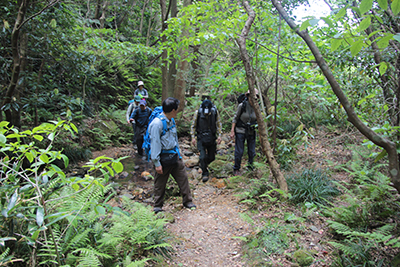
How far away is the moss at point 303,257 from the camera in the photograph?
120 inches

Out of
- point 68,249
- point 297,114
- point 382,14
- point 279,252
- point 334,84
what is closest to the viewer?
point 334,84

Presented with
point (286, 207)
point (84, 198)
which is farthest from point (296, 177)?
point (84, 198)

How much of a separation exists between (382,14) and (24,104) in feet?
28.5

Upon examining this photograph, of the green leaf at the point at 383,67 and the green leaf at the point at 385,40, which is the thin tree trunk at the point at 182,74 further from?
the green leaf at the point at 385,40

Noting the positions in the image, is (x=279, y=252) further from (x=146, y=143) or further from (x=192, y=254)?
(x=146, y=143)

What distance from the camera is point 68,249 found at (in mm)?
2836

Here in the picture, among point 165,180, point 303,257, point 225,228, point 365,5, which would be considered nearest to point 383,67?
point 365,5

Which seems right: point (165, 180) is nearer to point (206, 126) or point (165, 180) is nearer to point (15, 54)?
point (206, 126)

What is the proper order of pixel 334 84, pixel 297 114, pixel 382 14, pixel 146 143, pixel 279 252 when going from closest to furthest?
pixel 334 84 < pixel 279 252 < pixel 382 14 < pixel 146 143 < pixel 297 114

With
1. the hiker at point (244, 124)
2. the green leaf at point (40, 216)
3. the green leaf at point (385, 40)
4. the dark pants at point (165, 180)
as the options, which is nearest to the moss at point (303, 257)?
the dark pants at point (165, 180)

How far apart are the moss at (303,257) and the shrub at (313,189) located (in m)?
1.39

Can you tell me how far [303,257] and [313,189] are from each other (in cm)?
181

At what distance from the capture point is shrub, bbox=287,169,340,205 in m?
4.50

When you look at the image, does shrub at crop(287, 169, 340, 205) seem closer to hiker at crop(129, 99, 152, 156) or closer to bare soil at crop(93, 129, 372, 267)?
bare soil at crop(93, 129, 372, 267)
